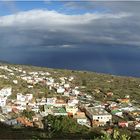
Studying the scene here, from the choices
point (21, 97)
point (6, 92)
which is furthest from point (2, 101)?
point (6, 92)

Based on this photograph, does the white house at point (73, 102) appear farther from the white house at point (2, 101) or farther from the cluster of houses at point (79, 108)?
the white house at point (2, 101)

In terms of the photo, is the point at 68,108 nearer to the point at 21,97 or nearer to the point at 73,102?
the point at 73,102

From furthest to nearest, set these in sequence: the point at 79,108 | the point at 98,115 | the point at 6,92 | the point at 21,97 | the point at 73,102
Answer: the point at 6,92
the point at 73,102
the point at 21,97
the point at 79,108
the point at 98,115

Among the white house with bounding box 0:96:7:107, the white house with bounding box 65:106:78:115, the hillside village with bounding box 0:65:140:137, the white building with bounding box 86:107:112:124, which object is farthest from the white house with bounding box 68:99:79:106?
the white house with bounding box 0:96:7:107

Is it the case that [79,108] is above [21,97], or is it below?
below

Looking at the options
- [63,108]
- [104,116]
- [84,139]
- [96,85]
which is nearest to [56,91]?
[96,85]

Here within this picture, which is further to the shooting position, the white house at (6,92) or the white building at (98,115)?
the white house at (6,92)

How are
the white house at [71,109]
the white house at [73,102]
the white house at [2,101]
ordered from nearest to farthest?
1. the white house at [71,109]
2. the white house at [2,101]
3. the white house at [73,102]

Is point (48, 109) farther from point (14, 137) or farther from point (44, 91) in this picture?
point (14, 137)

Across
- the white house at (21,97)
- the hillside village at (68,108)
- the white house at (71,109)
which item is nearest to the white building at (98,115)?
the hillside village at (68,108)

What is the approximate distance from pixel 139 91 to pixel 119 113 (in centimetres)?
2565

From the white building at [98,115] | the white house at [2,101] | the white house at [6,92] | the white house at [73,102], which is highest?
the white house at [6,92]

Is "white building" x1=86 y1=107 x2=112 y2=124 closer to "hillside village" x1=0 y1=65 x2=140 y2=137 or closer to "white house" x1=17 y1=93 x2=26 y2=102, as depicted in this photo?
"hillside village" x1=0 y1=65 x2=140 y2=137

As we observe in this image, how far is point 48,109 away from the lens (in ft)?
171
